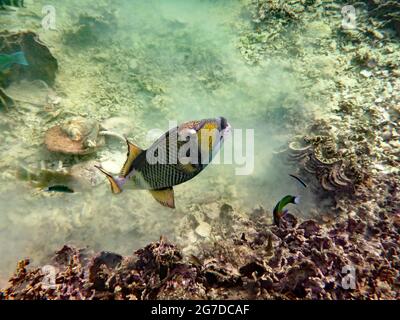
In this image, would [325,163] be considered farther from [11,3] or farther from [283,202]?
[11,3]

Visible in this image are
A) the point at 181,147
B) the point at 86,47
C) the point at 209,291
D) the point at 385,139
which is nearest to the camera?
the point at 181,147

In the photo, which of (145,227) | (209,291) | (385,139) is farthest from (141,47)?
(209,291)

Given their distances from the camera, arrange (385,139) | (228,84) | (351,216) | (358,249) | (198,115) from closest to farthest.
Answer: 1. (358,249)
2. (351,216)
3. (385,139)
4. (198,115)
5. (228,84)

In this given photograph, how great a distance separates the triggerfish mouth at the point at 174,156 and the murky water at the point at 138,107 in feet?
5.62

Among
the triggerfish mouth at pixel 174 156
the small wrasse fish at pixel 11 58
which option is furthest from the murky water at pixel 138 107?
the triggerfish mouth at pixel 174 156

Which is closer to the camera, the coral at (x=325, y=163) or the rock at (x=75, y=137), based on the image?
the coral at (x=325, y=163)

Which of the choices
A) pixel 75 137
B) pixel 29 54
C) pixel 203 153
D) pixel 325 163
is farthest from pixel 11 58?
pixel 325 163

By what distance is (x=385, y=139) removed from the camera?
4582 millimetres

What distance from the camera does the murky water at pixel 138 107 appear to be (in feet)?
12.1

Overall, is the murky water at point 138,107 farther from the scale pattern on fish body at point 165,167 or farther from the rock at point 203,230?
the scale pattern on fish body at point 165,167

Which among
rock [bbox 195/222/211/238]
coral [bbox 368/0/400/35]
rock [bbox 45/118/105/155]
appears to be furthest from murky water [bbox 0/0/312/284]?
coral [bbox 368/0/400/35]

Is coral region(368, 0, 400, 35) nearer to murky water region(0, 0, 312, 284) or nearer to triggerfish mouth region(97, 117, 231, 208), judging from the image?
murky water region(0, 0, 312, 284)

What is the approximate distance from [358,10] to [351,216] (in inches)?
199

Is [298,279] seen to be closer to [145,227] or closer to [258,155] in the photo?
[145,227]
